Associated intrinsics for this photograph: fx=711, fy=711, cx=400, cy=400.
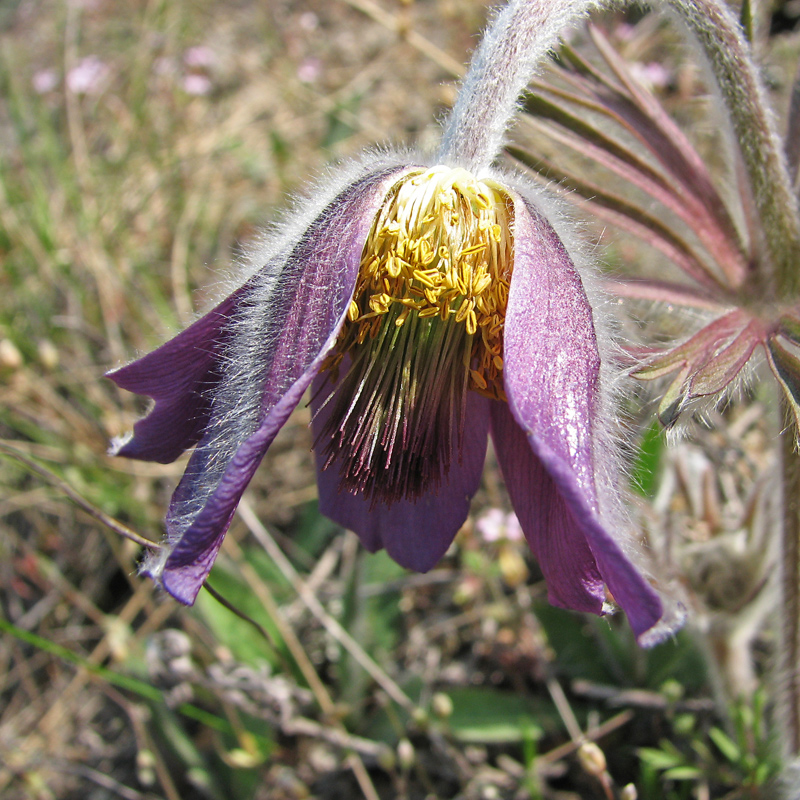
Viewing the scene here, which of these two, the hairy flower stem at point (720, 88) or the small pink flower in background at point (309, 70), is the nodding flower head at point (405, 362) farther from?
the small pink flower in background at point (309, 70)

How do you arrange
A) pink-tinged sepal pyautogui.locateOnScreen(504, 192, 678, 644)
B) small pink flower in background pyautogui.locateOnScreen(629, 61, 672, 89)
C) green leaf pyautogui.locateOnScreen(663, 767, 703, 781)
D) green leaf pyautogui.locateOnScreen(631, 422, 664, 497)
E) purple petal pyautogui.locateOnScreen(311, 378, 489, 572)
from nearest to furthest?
pink-tinged sepal pyautogui.locateOnScreen(504, 192, 678, 644), purple petal pyautogui.locateOnScreen(311, 378, 489, 572), green leaf pyautogui.locateOnScreen(663, 767, 703, 781), green leaf pyautogui.locateOnScreen(631, 422, 664, 497), small pink flower in background pyautogui.locateOnScreen(629, 61, 672, 89)

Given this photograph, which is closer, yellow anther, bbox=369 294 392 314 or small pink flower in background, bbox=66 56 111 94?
yellow anther, bbox=369 294 392 314

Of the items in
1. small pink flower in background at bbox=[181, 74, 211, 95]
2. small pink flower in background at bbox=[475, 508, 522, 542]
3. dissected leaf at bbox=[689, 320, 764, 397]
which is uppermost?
small pink flower in background at bbox=[181, 74, 211, 95]

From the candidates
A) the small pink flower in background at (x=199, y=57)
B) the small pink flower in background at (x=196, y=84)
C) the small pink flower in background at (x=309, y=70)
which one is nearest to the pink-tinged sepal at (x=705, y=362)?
the small pink flower in background at (x=309, y=70)

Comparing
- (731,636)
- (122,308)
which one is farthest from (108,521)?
(122,308)

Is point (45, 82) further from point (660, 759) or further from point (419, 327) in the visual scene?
point (660, 759)

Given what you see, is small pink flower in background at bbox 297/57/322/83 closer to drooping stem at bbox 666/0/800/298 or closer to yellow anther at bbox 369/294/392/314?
drooping stem at bbox 666/0/800/298

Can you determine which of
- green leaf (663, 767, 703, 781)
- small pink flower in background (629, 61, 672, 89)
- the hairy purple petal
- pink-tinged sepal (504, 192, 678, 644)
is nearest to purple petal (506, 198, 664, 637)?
pink-tinged sepal (504, 192, 678, 644)
